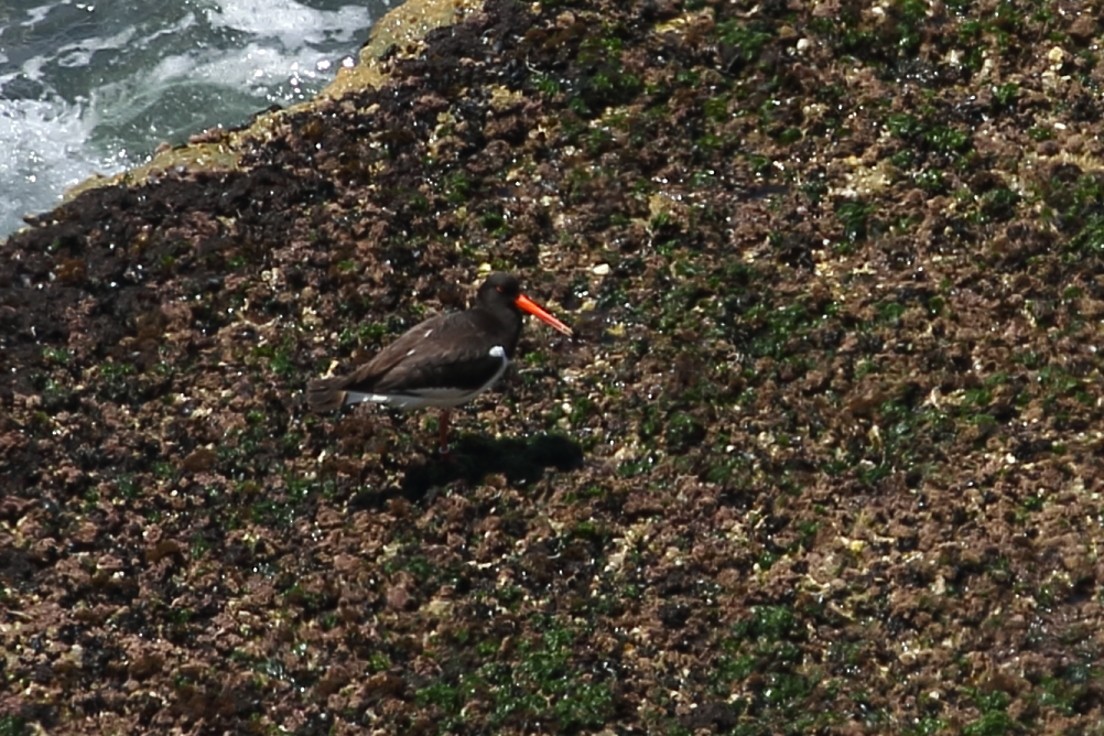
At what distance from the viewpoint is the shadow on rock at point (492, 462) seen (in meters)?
10.4

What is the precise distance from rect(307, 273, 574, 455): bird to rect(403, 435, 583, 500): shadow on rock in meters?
0.12

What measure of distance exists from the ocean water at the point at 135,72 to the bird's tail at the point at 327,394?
4817 mm

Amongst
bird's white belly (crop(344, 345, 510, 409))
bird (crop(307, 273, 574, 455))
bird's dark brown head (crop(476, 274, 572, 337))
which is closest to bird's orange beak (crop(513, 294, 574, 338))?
bird's dark brown head (crop(476, 274, 572, 337))

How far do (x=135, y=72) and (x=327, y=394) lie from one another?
21.5 feet

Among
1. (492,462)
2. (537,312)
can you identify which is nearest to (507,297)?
(537,312)

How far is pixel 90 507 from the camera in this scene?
10.4 metres

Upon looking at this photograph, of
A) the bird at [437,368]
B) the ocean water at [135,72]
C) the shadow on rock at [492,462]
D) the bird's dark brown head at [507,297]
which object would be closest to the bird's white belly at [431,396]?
the bird at [437,368]

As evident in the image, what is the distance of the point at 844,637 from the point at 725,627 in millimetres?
613

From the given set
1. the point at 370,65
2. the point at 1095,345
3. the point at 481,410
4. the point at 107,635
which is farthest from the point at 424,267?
the point at 1095,345

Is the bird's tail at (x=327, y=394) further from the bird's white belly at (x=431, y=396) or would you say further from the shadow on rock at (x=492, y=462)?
the shadow on rock at (x=492, y=462)

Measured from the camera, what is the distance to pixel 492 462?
1058cm

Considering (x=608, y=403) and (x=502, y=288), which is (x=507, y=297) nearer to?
(x=502, y=288)

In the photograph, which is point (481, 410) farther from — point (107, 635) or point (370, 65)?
point (370, 65)

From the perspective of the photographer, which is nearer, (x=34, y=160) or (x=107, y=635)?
(x=107, y=635)
